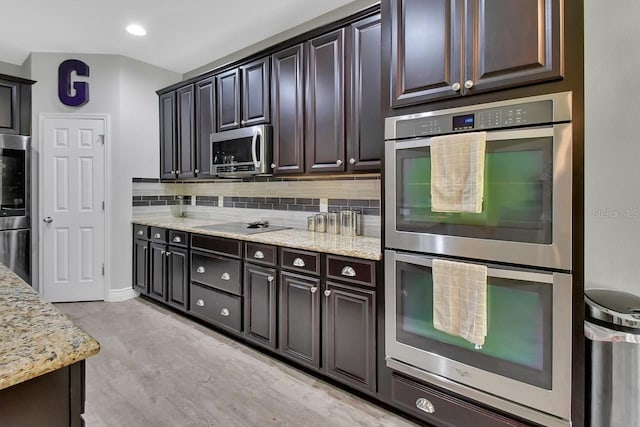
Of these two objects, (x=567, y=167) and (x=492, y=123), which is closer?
(x=567, y=167)

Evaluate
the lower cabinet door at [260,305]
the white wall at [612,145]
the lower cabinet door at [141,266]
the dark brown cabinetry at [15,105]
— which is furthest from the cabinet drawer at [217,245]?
the dark brown cabinetry at [15,105]

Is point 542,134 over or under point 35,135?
under

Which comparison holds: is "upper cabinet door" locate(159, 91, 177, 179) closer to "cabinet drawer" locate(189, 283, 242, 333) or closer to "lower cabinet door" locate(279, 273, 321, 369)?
"cabinet drawer" locate(189, 283, 242, 333)

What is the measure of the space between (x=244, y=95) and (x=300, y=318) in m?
2.04

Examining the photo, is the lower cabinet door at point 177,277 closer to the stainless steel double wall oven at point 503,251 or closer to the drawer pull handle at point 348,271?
the drawer pull handle at point 348,271

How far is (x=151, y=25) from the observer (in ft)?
10.5

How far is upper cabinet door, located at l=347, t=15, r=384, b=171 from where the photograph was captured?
7.41 ft

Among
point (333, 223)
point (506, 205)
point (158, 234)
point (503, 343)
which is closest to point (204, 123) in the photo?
point (158, 234)

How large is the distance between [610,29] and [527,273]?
1354 mm

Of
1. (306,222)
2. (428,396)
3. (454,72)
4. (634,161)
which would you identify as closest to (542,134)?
(454,72)

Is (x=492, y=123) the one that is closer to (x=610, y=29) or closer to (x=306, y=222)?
(x=610, y=29)

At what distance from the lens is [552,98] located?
1.41 m

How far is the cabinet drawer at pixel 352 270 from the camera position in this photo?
2.01 metres

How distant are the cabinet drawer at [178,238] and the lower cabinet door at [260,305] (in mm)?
941
